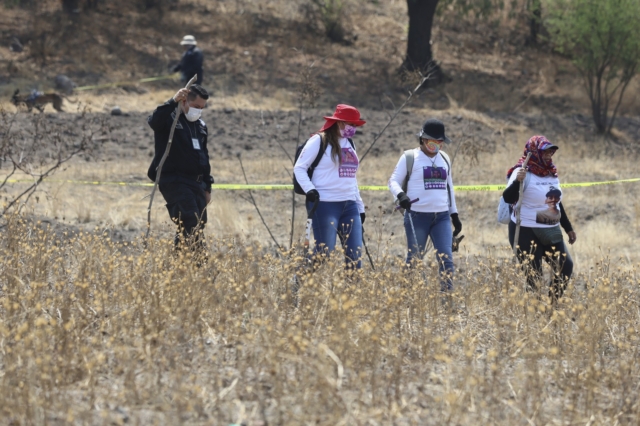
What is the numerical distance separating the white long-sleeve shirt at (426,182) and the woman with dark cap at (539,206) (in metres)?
0.50

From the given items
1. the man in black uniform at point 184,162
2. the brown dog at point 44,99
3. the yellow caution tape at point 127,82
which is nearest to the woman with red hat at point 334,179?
the man in black uniform at point 184,162

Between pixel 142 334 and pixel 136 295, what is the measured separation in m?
0.43

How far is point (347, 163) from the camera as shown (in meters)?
6.96

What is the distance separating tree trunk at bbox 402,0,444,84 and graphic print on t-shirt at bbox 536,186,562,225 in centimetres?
1836

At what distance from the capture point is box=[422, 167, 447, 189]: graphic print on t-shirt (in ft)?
23.5

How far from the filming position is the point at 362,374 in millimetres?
4277

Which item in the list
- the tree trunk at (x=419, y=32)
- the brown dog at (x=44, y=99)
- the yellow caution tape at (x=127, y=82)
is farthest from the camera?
the tree trunk at (x=419, y=32)

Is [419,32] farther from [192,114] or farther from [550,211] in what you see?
[192,114]

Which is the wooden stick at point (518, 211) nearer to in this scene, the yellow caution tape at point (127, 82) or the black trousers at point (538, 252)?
the black trousers at point (538, 252)

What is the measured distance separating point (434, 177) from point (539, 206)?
0.82 meters

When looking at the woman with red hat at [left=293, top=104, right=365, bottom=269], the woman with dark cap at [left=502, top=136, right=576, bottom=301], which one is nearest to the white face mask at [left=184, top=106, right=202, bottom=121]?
the woman with red hat at [left=293, top=104, right=365, bottom=269]

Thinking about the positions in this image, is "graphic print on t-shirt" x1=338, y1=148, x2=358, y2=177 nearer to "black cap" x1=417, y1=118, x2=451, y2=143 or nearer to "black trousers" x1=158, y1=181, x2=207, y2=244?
"black cap" x1=417, y1=118, x2=451, y2=143

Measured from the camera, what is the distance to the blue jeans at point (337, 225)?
689cm

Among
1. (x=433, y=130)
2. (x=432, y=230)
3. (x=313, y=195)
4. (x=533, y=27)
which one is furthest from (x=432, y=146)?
(x=533, y=27)
